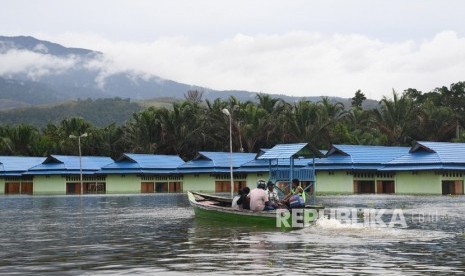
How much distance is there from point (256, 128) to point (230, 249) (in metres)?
64.1

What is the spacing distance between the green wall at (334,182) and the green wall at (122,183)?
77.3ft

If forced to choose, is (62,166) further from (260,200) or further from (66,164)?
(260,200)

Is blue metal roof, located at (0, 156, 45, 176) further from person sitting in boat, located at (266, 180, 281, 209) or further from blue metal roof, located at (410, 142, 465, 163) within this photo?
person sitting in boat, located at (266, 180, 281, 209)

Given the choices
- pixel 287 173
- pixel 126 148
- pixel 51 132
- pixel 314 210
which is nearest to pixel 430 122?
pixel 287 173

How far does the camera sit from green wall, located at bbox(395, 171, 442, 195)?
6134cm

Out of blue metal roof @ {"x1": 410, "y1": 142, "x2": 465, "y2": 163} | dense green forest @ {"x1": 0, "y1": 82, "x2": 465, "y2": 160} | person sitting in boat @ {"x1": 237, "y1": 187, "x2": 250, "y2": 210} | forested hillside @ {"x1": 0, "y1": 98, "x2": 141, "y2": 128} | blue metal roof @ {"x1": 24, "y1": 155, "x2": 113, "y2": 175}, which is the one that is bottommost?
blue metal roof @ {"x1": 24, "y1": 155, "x2": 113, "y2": 175}

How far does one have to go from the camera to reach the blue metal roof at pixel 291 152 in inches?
1913

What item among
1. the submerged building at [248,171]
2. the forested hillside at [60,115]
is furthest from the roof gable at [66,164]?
the forested hillside at [60,115]

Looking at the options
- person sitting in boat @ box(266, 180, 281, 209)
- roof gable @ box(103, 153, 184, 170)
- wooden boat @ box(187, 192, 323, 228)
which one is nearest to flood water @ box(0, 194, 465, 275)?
wooden boat @ box(187, 192, 323, 228)

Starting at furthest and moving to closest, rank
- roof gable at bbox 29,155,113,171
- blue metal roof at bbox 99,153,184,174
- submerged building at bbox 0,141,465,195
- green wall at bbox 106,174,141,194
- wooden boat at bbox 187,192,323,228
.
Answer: green wall at bbox 106,174,141,194, roof gable at bbox 29,155,113,171, blue metal roof at bbox 99,153,184,174, submerged building at bbox 0,141,465,195, wooden boat at bbox 187,192,323,228

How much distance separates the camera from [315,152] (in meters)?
49.7

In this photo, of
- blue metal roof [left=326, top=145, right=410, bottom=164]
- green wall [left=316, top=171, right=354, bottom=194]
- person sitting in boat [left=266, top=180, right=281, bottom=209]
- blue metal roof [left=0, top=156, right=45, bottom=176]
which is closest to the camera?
person sitting in boat [left=266, top=180, right=281, bottom=209]

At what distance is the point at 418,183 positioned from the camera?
62.7m

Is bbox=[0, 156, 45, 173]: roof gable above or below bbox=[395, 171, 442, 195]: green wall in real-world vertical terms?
above
